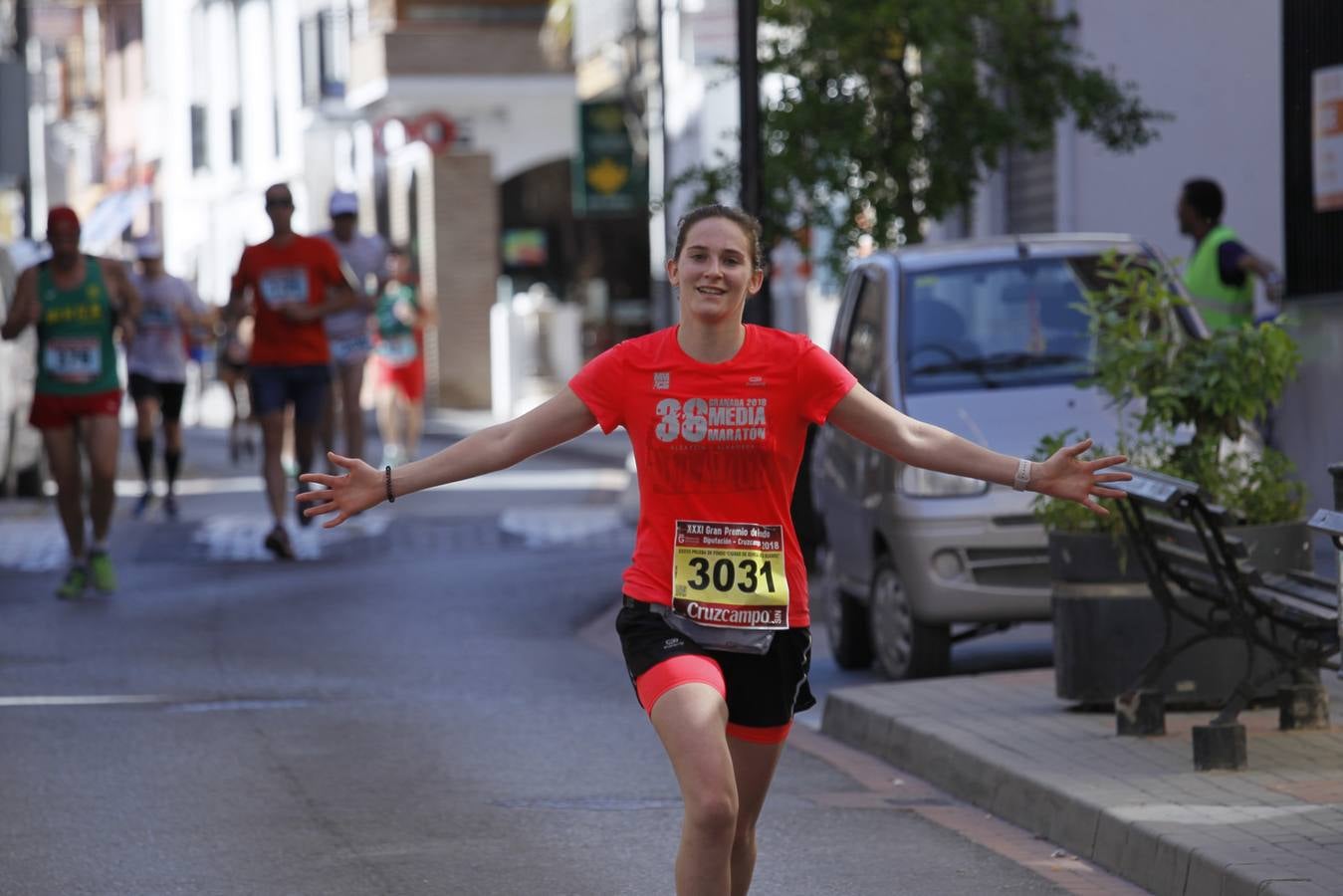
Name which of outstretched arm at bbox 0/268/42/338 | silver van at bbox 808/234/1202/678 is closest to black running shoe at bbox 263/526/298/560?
outstretched arm at bbox 0/268/42/338

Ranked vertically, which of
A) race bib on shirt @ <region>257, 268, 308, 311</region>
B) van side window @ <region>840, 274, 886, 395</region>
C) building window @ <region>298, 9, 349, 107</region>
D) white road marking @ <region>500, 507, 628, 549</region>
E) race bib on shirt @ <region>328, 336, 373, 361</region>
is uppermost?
building window @ <region>298, 9, 349, 107</region>

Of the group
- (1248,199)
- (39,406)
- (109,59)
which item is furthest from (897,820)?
(109,59)

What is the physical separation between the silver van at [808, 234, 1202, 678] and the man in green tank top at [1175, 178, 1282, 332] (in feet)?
5.68

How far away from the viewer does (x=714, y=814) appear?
530 centimetres

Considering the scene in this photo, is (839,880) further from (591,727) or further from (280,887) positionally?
(591,727)

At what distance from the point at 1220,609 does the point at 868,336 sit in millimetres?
3622

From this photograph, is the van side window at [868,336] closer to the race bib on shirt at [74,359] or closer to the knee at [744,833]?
the race bib on shirt at [74,359]

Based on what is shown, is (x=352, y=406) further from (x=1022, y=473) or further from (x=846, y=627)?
(x=1022, y=473)

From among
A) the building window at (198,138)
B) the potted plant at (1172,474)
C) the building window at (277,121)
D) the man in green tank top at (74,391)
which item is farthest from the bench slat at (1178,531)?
the building window at (198,138)

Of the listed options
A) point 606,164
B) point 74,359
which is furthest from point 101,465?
point 606,164

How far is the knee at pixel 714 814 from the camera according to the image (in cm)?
530

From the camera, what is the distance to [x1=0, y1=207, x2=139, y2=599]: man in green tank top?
1404 cm

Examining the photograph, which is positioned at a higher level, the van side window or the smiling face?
the smiling face

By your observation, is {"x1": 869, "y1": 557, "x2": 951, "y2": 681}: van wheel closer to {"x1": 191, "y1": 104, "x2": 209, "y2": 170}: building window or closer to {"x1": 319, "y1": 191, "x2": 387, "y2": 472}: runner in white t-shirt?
{"x1": 319, "y1": 191, "x2": 387, "y2": 472}: runner in white t-shirt
